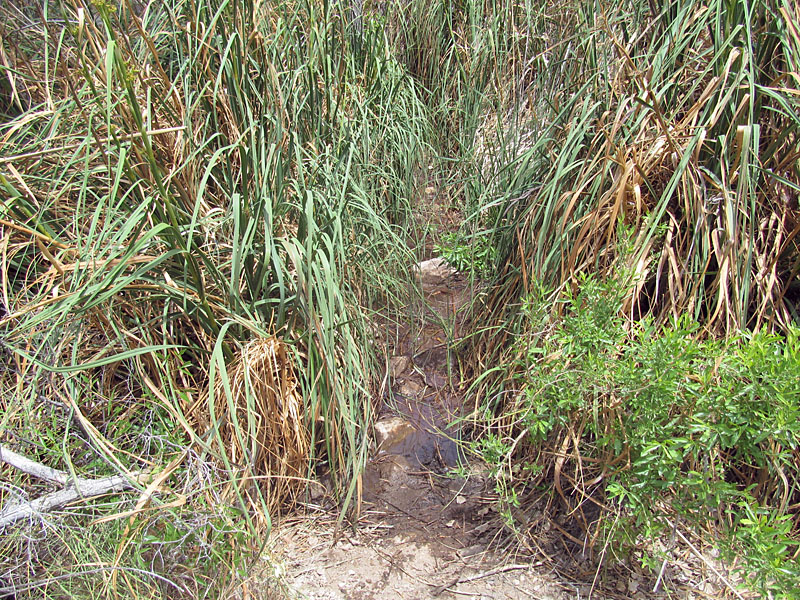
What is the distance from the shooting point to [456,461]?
2.50 metres

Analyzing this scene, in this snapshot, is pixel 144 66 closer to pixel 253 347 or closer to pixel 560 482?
pixel 253 347

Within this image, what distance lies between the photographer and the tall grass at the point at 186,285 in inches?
75.6

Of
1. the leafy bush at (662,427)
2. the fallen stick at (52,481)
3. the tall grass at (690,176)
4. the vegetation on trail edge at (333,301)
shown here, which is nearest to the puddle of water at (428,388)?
the vegetation on trail edge at (333,301)

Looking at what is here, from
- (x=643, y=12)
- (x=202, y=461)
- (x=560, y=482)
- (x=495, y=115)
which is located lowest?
(x=560, y=482)

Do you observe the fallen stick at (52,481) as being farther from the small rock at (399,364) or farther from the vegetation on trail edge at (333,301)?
the small rock at (399,364)

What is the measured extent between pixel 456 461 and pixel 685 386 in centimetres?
106

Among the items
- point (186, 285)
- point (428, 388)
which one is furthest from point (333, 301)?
point (428, 388)

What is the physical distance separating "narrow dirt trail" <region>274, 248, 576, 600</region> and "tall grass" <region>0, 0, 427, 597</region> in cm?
16

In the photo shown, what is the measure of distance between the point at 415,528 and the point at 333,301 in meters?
0.89

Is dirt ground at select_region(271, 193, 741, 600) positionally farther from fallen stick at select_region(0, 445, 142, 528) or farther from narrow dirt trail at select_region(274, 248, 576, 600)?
fallen stick at select_region(0, 445, 142, 528)

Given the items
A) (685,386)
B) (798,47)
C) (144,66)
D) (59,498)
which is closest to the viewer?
(685,386)

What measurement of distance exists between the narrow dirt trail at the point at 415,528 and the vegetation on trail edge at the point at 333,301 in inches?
4.7

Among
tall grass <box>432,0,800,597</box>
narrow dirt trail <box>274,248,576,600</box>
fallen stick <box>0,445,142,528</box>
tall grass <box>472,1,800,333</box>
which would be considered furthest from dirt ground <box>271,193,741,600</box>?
tall grass <box>472,1,800,333</box>

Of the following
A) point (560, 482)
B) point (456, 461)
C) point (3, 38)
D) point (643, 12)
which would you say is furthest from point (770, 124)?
point (3, 38)
